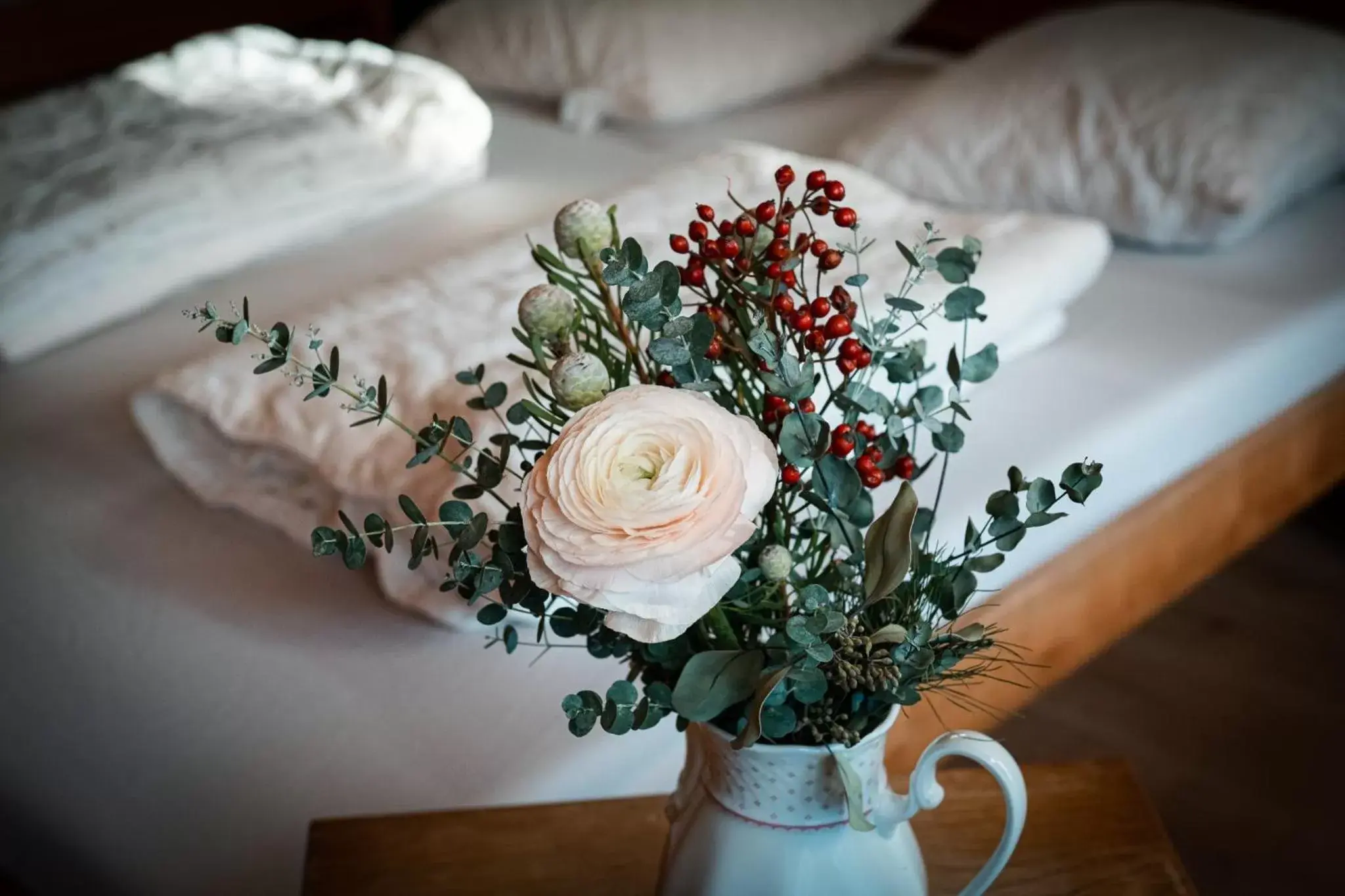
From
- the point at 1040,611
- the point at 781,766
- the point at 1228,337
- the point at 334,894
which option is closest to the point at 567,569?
the point at 781,766

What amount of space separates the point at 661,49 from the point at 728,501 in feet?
4.18

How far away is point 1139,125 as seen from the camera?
124 cm

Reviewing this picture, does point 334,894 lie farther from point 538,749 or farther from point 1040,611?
point 1040,611

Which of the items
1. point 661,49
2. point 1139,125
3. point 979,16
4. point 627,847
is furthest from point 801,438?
point 979,16

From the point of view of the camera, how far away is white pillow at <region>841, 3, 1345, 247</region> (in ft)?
3.92

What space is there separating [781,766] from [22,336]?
89cm

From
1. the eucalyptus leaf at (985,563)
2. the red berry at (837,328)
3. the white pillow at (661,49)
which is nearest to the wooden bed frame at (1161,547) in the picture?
the eucalyptus leaf at (985,563)

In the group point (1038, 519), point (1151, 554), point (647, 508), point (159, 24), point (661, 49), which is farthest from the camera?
point (159, 24)

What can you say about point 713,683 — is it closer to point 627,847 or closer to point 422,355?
point 627,847

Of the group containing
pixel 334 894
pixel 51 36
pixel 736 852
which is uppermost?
pixel 736 852

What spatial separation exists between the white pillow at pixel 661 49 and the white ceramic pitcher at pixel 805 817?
1.15 m

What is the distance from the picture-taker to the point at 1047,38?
1402 millimetres

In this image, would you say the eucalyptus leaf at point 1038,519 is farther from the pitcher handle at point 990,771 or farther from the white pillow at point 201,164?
the white pillow at point 201,164

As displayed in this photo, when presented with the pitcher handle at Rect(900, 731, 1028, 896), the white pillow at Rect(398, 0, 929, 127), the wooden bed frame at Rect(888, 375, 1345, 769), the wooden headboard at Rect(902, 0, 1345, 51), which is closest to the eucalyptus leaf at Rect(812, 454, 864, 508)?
the pitcher handle at Rect(900, 731, 1028, 896)
